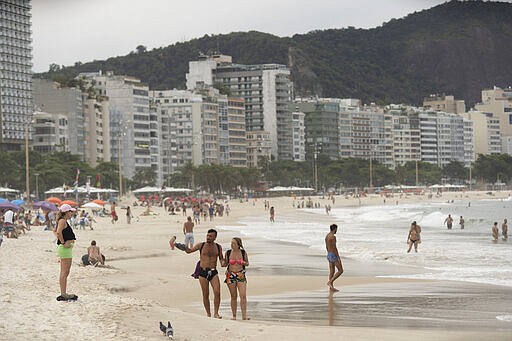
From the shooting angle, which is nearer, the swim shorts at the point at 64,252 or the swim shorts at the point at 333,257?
the swim shorts at the point at 64,252

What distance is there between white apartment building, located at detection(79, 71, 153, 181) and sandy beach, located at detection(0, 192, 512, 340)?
404ft

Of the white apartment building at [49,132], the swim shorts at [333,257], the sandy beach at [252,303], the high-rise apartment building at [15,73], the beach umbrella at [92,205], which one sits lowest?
the sandy beach at [252,303]

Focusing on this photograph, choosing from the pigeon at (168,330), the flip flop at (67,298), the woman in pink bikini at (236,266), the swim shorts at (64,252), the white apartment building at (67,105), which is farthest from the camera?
the white apartment building at (67,105)

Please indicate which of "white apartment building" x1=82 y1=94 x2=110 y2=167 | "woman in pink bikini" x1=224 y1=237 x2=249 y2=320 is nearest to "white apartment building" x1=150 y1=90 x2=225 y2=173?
"white apartment building" x1=82 y1=94 x2=110 y2=167

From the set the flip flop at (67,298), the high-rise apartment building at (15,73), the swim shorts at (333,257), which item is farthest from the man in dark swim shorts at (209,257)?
the high-rise apartment building at (15,73)

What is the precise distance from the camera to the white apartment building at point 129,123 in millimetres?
155250

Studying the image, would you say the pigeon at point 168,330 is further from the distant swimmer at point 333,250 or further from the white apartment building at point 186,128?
the white apartment building at point 186,128

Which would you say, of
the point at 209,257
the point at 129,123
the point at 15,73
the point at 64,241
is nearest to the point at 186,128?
the point at 129,123

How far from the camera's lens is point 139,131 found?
521 ft

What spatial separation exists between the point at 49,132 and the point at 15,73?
1091cm

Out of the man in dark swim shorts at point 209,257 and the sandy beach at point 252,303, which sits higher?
the man in dark swim shorts at point 209,257

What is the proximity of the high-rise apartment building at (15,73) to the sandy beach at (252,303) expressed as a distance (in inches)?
4140

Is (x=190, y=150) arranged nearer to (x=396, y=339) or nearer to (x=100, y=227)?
(x=100, y=227)

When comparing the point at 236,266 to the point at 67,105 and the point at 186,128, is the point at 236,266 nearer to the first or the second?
the point at 67,105
